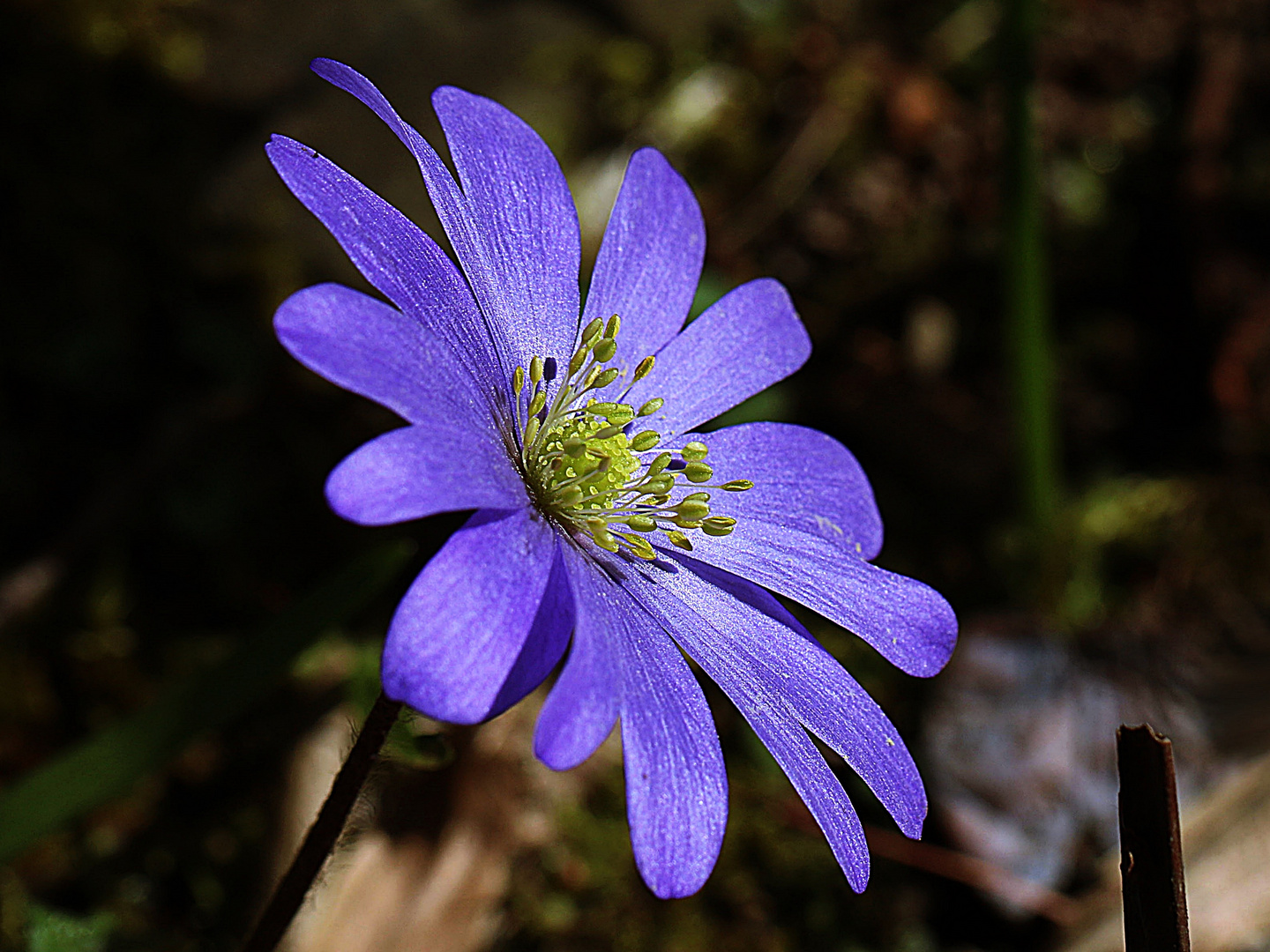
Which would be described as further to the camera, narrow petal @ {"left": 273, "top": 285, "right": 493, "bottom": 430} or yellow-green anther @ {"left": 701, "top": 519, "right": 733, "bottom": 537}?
yellow-green anther @ {"left": 701, "top": 519, "right": 733, "bottom": 537}

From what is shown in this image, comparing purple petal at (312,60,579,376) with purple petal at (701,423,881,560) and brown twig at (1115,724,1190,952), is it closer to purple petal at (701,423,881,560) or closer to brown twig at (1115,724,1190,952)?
purple petal at (701,423,881,560)

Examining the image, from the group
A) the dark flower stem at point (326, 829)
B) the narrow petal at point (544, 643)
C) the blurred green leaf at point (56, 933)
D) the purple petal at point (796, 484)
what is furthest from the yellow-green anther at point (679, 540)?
the blurred green leaf at point (56, 933)

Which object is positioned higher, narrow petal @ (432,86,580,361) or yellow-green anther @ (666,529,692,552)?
narrow petal @ (432,86,580,361)

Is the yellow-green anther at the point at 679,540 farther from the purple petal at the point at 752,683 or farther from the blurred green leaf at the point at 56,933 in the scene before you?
the blurred green leaf at the point at 56,933

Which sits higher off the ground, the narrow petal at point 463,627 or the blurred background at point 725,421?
the narrow petal at point 463,627

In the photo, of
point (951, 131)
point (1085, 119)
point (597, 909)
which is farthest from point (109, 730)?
point (1085, 119)

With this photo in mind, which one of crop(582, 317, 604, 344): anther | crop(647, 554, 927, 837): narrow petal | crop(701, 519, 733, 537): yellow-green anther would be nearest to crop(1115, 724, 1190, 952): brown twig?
crop(647, 554, 927, 837): narrow petal

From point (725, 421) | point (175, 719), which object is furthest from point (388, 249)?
point (725, 421)

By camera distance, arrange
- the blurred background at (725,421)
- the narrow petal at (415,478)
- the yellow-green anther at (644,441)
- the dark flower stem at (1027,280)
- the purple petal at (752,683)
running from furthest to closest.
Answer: the dark flower stem at (1027,280) < the blurred background at (725,421) < the yellow-green anther at (644,441) < the purple petal at (752,683) < the narrow petal at (415,478)

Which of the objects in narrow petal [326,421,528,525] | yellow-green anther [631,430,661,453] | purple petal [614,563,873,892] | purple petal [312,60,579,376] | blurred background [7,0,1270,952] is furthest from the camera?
blurred background [7,0,1270,952]
